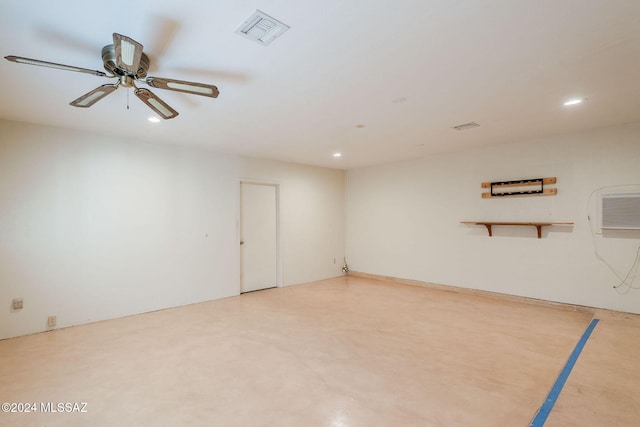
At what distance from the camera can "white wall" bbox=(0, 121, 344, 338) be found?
3.78 metres

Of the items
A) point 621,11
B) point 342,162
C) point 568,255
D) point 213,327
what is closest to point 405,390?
point 213,327

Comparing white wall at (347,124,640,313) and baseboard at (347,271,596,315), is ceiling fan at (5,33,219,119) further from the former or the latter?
baseboard at (347,271,596,315)

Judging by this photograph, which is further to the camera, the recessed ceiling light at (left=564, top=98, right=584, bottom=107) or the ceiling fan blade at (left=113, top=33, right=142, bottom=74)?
the recessed ceiling light at (left=564, top=98, right=584, bottom=107)

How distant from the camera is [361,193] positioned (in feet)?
24.0

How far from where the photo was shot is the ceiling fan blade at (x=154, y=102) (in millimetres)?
2326

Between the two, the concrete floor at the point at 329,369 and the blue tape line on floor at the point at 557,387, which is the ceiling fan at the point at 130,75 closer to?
the concrete floor at the point at 329,369

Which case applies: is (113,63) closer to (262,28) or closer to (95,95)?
(95,95)

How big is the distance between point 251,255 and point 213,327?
2.08 meters

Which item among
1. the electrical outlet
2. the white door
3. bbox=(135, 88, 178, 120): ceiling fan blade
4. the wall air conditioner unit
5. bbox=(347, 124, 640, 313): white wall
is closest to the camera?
bbox=(135, 88, 178, 120): ceiling fan blade

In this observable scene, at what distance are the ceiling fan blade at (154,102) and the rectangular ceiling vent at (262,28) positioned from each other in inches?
35.0

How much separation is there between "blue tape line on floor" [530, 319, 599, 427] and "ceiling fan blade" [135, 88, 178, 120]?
354 cm

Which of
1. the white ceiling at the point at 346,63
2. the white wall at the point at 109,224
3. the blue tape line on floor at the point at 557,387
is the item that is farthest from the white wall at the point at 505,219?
the white wall at the point at 109,224

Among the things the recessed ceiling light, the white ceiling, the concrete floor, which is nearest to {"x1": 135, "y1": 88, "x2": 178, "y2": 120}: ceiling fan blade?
the white ceiling

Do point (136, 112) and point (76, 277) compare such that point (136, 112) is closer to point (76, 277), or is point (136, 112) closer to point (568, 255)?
point (76, 277)
